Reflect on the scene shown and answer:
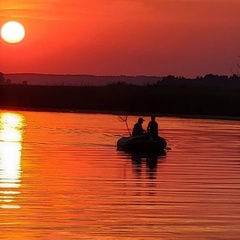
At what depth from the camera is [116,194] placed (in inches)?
782

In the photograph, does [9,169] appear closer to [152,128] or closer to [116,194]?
[116,194]

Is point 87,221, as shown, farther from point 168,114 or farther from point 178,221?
point 168,114

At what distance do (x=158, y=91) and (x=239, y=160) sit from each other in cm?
7525

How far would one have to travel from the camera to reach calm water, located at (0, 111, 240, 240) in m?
15.3

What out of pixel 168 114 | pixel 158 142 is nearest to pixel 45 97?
pixel 168 114

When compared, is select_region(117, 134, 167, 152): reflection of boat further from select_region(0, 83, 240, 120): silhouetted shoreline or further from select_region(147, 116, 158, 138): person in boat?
select_region(0, 83, 240, 120): silhouetted shoreline

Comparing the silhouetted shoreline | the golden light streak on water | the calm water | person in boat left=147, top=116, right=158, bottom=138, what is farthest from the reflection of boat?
the silhouetted shoreline

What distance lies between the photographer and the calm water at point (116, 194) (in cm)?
1526

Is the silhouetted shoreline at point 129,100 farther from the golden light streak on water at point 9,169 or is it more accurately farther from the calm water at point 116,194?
the calm water at point 116,194

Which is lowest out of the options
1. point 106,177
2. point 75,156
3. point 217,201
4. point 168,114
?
point 217,201

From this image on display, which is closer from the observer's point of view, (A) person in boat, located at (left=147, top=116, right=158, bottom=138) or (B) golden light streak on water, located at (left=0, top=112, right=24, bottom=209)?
(B) golden light streak on water, located at (left=0, top=112, right=24, bottom=209)

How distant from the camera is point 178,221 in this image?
16.2m

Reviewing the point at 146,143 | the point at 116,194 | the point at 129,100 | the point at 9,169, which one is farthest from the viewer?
the point at 129,100

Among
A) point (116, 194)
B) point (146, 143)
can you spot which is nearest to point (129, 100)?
point (146, 143)
